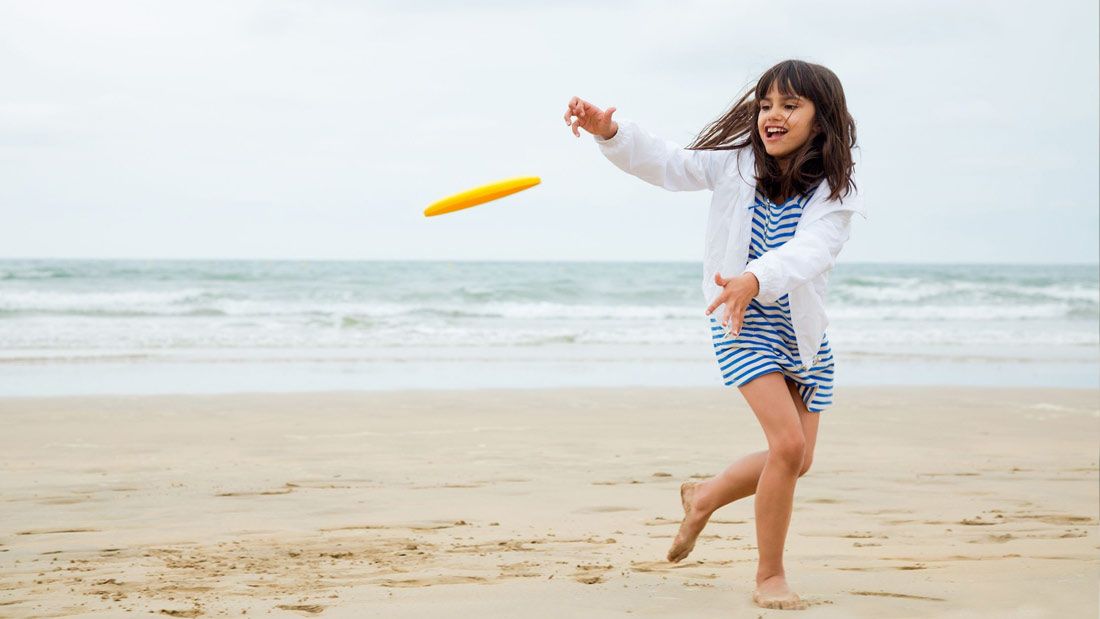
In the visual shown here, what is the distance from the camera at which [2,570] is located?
380 cm

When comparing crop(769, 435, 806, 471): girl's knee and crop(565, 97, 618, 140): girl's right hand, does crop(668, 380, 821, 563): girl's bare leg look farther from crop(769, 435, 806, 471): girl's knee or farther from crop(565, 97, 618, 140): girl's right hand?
crop(565, 97, 618, 140): girl's right hand

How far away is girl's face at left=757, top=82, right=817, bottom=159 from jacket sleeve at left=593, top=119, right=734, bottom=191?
149 millimetres

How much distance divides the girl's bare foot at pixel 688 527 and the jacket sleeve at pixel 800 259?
3.00ft

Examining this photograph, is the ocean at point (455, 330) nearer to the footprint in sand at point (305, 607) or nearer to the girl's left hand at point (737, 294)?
the footprint in sand at point (305, 607)

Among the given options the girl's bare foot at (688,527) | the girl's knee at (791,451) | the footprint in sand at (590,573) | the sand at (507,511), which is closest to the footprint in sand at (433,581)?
the sand at (507,511)

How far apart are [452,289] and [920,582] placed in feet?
82.3

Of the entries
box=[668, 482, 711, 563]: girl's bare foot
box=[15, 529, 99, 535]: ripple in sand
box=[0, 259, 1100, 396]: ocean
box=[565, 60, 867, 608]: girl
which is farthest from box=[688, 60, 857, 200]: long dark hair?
box=[0, 259, 1100, 396]: ocean

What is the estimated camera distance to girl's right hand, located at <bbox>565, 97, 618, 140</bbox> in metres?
3.22

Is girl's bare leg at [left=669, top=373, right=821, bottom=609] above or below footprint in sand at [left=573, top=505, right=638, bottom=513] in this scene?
above

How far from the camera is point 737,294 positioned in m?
2.87

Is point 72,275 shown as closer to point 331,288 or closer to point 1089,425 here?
point 331,288

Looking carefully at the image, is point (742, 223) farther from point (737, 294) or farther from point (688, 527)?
point (688, 527)

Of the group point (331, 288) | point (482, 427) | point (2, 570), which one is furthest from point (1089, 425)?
point (331, 288)

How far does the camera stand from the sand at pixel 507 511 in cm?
339
